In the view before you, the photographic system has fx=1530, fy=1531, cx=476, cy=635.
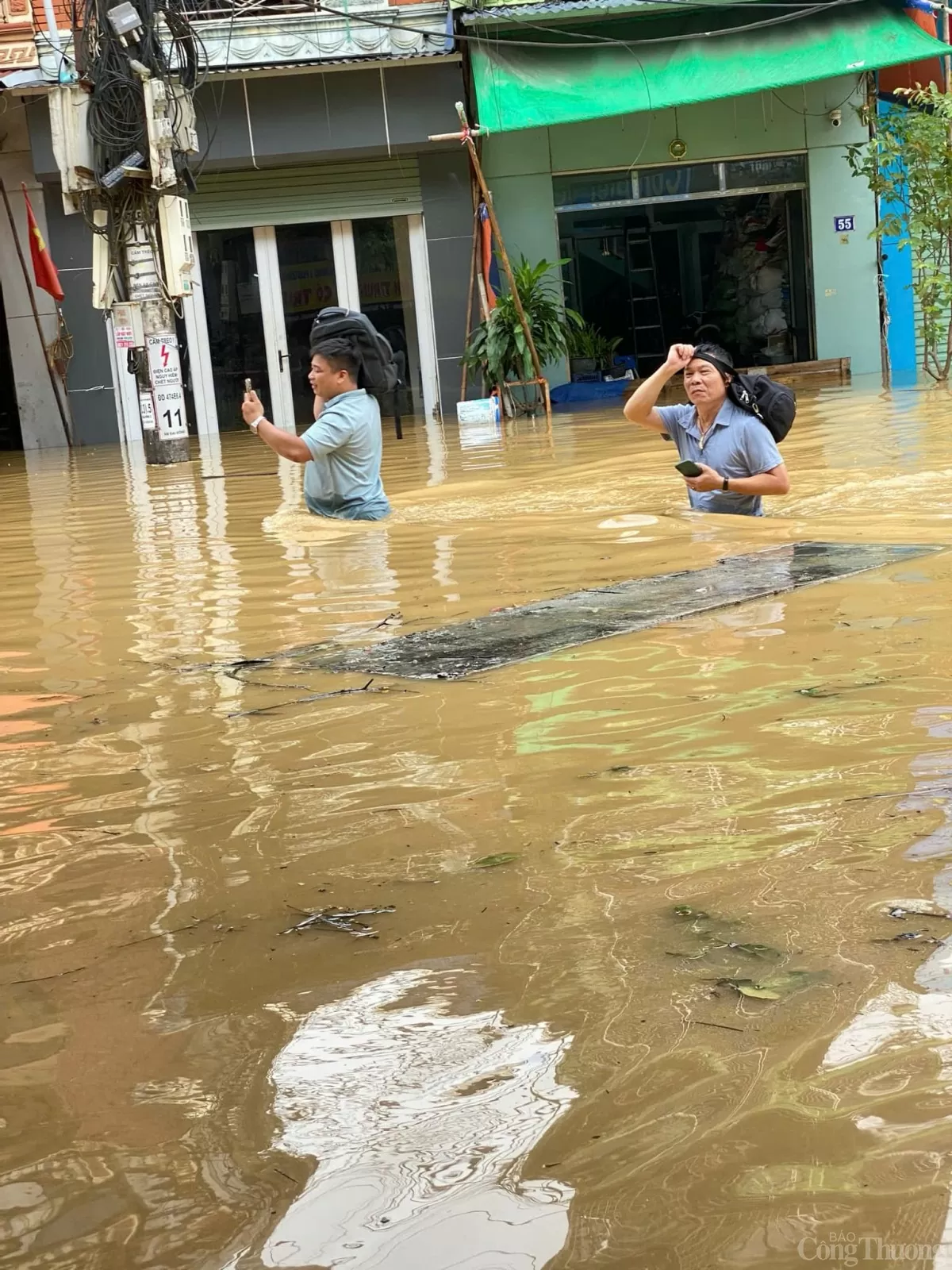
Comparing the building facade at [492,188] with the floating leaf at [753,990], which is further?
the building facade at [492,188]

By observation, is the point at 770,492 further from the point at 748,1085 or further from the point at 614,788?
the point at 748,1085

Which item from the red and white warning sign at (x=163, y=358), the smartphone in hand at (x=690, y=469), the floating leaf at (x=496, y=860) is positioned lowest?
the floating leaf at (x=496, y=860)

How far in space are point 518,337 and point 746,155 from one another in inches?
209

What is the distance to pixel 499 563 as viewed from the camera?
23.7 feet

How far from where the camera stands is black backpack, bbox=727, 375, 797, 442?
24.6 feet

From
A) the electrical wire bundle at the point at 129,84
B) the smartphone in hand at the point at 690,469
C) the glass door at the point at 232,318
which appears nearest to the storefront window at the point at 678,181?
the glass door at the point at 232,318

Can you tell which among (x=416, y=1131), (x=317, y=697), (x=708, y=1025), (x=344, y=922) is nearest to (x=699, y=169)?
(x=317, y=697)

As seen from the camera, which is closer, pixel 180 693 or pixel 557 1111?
pixel 557 1111

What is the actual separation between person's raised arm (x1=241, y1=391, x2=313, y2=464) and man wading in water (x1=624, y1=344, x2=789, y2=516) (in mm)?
1661

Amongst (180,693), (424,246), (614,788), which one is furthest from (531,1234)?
(424,246)

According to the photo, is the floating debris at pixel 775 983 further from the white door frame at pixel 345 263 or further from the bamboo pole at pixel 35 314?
the bamboo pole at pixel 35 314

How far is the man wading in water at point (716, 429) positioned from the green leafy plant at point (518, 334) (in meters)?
10.8

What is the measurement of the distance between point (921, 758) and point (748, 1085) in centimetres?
165

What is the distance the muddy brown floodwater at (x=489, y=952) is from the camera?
1776 millimetres
